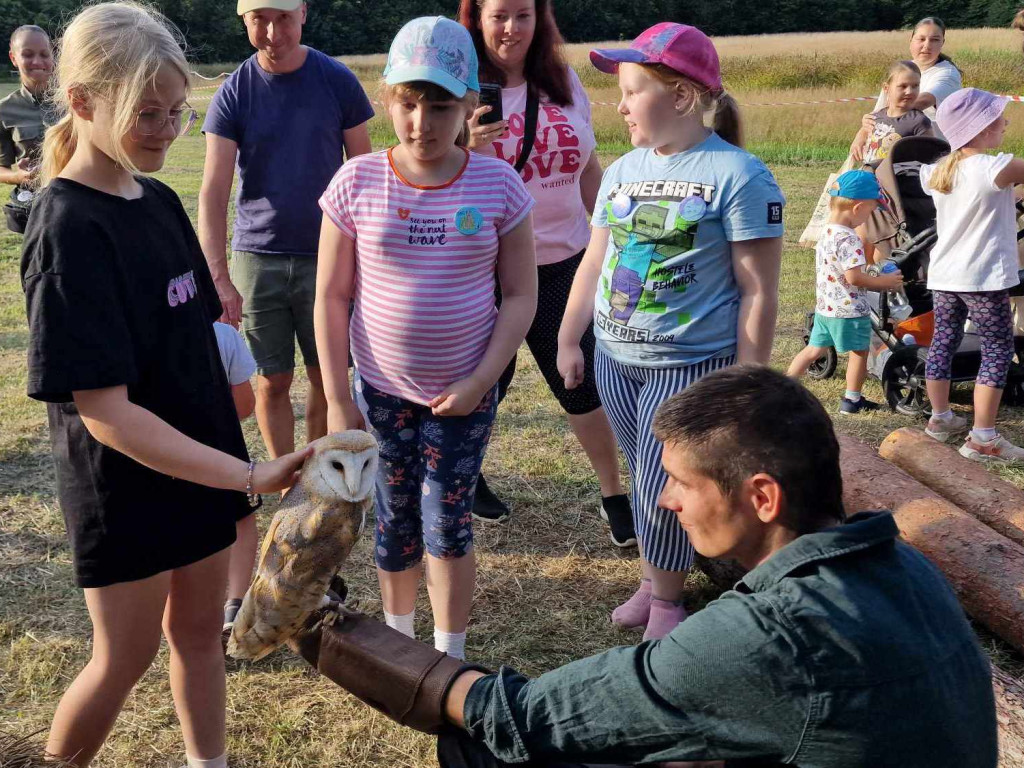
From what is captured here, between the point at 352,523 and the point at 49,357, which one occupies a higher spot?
the point at 49,357

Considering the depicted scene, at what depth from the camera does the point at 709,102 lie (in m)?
2.46

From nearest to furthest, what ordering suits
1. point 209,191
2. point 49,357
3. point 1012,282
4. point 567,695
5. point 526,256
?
1. point 567,695
2. point 49,357
3. point 526,256
4. point 209,191
5. point 1012,282

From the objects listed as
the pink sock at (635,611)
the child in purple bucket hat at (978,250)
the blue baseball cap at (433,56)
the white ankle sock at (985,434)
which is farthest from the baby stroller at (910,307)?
the blue baseball cap at (433,56)

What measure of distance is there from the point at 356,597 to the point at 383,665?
142 cm

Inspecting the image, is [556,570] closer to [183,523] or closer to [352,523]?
[352,523]

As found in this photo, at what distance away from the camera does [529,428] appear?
455cm

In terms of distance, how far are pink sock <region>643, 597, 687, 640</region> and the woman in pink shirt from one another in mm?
763

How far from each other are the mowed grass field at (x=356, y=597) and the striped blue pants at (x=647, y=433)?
Answer: 1.31 ft

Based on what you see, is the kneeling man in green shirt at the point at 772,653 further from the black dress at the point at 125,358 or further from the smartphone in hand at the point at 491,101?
the smartphone in hand at the point at 491,101

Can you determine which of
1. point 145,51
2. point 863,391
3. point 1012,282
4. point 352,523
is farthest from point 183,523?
point 863,391

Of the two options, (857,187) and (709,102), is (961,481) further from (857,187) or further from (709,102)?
(709,102)

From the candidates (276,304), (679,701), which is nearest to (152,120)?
(679,701)

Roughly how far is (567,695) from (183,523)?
85 cm

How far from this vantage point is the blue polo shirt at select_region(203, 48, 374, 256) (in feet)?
A: 10.1
